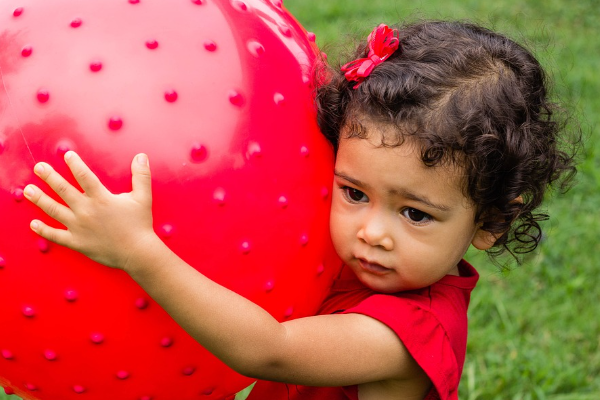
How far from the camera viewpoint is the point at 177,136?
5.49ft

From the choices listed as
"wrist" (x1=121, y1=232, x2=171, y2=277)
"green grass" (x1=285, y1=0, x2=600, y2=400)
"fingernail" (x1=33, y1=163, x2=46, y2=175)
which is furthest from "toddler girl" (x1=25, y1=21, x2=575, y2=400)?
"green grass" (x1=285, y1=0, x2=600, y2=400)

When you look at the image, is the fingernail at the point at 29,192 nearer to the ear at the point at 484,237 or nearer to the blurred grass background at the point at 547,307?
the blurred grass background at the point at 547,307

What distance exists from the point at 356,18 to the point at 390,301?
4.77 m

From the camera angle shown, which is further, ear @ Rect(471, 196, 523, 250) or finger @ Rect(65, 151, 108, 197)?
ear @ Rect(471, 196, 523, 250)

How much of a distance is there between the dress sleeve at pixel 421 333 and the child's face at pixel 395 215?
0.05 metres

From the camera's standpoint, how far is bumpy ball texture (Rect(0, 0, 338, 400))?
165 centimetres

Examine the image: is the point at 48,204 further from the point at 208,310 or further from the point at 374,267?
the point at 374,267

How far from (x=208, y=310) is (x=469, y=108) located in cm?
73

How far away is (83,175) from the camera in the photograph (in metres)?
1.60

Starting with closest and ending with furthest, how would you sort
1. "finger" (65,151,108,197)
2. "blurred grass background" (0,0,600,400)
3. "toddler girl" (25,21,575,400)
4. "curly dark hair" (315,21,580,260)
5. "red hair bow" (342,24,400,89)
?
"finger" (65,151,108,197) → "toddler girl" (25,21,575,400) → "curly dark hair" (315,21,580,260) → "red hair bow" (342,24,400,89) → "blurred grass background" (0,0,600,400)

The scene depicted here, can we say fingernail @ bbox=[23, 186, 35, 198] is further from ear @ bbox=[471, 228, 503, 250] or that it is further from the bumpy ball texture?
ear @ bbox=[471, 228, 503, 250]

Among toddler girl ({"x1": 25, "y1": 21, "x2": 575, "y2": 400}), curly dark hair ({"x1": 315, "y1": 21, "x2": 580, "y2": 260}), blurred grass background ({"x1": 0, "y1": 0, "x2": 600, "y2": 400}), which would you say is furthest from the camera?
blurred grass background ({"x1": 0, "y1": 0, "x2": 600, "y2": 400})

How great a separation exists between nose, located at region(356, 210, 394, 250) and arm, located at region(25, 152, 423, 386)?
0.60 feet

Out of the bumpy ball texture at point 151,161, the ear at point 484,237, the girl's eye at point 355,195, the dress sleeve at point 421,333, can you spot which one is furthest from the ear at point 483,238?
the bumpy ball texture at point 151,161
